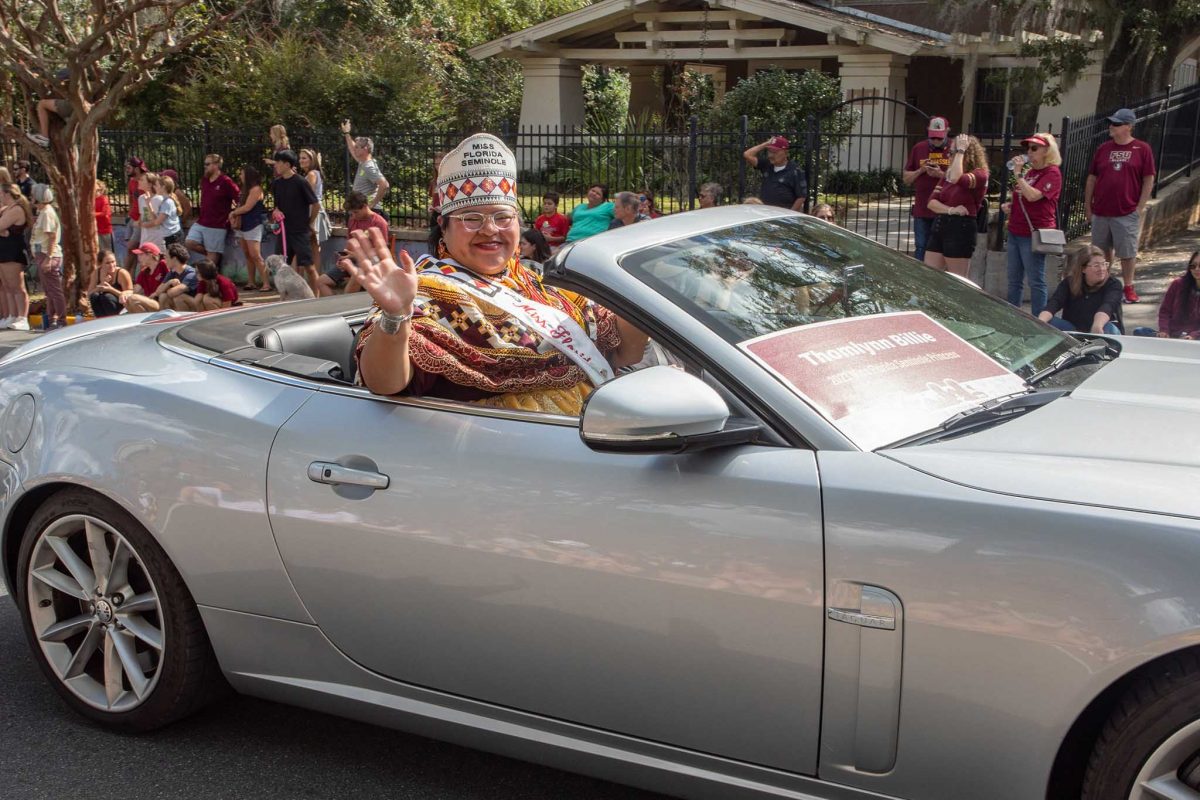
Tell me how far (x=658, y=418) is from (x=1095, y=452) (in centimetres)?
88

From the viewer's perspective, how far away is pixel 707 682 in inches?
101

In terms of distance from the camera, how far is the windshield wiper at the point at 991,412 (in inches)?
102

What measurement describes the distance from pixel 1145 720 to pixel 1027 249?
333 inches

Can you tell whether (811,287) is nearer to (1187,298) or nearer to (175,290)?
(1187,298)

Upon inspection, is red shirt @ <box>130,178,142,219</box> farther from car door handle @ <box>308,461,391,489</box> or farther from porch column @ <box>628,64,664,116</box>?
car door handle @ <box>308,461,391,489</box>

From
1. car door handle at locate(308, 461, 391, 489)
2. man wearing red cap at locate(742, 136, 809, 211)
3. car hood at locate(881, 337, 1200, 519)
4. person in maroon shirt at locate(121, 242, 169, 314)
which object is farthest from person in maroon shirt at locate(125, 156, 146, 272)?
car hood at locate(881, 337, 1200, 519)

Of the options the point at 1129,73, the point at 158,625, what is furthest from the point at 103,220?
the point at 1129,73

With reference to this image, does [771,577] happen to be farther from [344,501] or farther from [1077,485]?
[344,501]

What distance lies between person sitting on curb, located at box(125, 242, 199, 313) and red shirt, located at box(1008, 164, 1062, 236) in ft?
24.4

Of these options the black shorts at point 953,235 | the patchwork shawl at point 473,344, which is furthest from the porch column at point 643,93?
the patchwork shawl at point 473,344

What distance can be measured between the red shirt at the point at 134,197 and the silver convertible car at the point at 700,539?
44.1ft

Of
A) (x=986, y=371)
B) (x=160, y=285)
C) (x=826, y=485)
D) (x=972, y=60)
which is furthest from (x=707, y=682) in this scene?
(x=972, y=60)

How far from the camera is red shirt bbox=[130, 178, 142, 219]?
53.2ft

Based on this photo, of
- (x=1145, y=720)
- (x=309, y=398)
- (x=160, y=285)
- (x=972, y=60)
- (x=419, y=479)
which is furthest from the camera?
(x=972, y=60)
